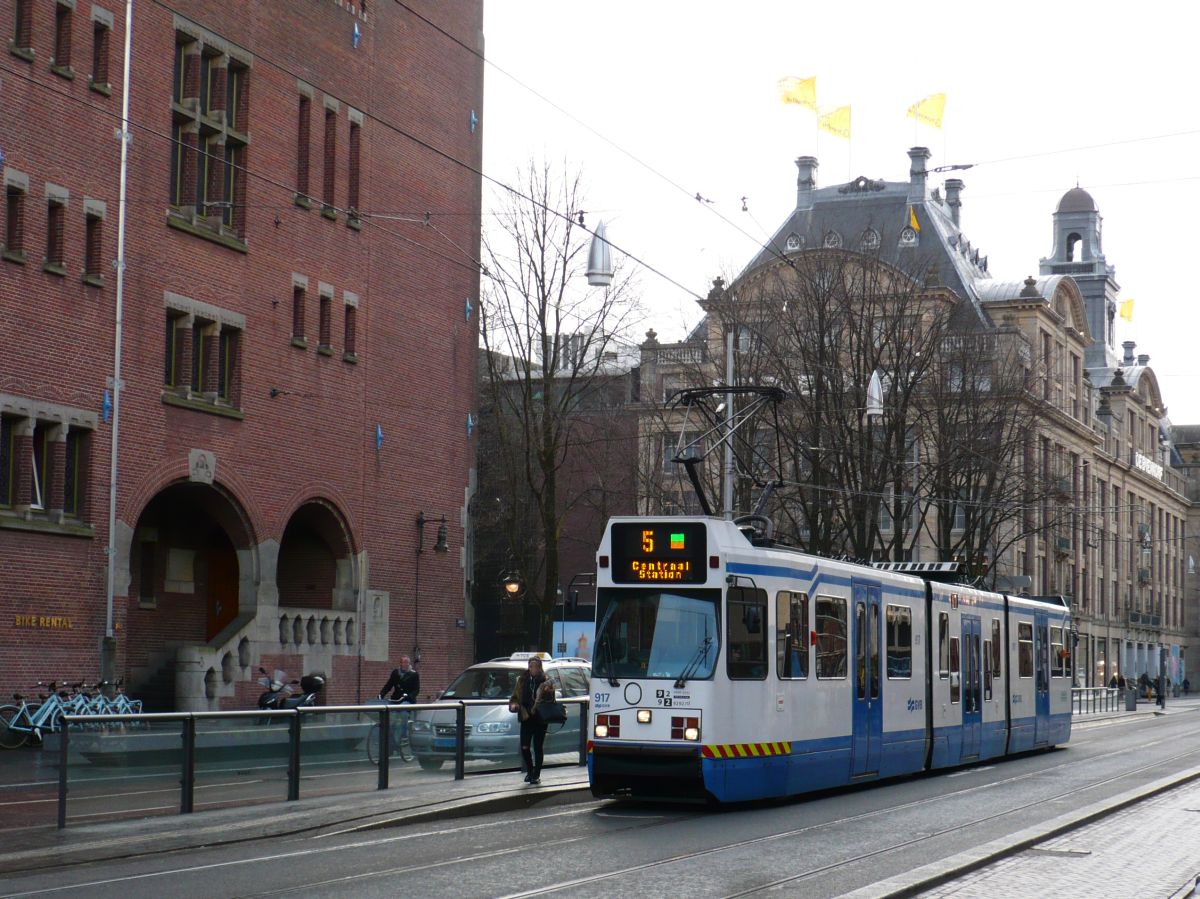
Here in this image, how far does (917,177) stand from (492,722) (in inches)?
2434

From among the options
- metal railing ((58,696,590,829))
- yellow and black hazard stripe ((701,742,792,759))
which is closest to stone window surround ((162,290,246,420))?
metal railing ((58,696,590,829))

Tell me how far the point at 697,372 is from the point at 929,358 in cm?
568

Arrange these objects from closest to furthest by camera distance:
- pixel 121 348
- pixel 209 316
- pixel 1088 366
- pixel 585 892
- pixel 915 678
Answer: pixel 585 892 < pixel 915 678 < pixel 121 348 < pixel 209 316 < pixel 1088 366

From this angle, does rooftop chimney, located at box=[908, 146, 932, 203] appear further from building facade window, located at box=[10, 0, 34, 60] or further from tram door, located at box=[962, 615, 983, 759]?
building facade window, located at box=[10, 0, 34, 60]

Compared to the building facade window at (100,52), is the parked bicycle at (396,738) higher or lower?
lower

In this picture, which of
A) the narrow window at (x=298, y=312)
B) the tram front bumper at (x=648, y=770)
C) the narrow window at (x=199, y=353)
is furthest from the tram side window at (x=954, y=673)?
the narrow window at (x=298, y=312)

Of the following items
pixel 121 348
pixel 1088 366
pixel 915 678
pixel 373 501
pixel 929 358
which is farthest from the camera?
pixel 1088 366

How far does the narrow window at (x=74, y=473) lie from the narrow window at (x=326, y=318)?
24.1 ft

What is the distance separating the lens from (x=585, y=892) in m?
12.2

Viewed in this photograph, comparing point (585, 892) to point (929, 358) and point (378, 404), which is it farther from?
point (929, 358)

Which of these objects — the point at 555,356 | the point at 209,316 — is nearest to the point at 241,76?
the point at 209,316

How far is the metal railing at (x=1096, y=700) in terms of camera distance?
6047 cm

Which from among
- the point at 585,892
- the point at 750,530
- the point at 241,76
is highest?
the point at 241,76

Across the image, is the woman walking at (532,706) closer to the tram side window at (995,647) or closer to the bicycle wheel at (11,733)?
the bicycle wheel at (11,733)
